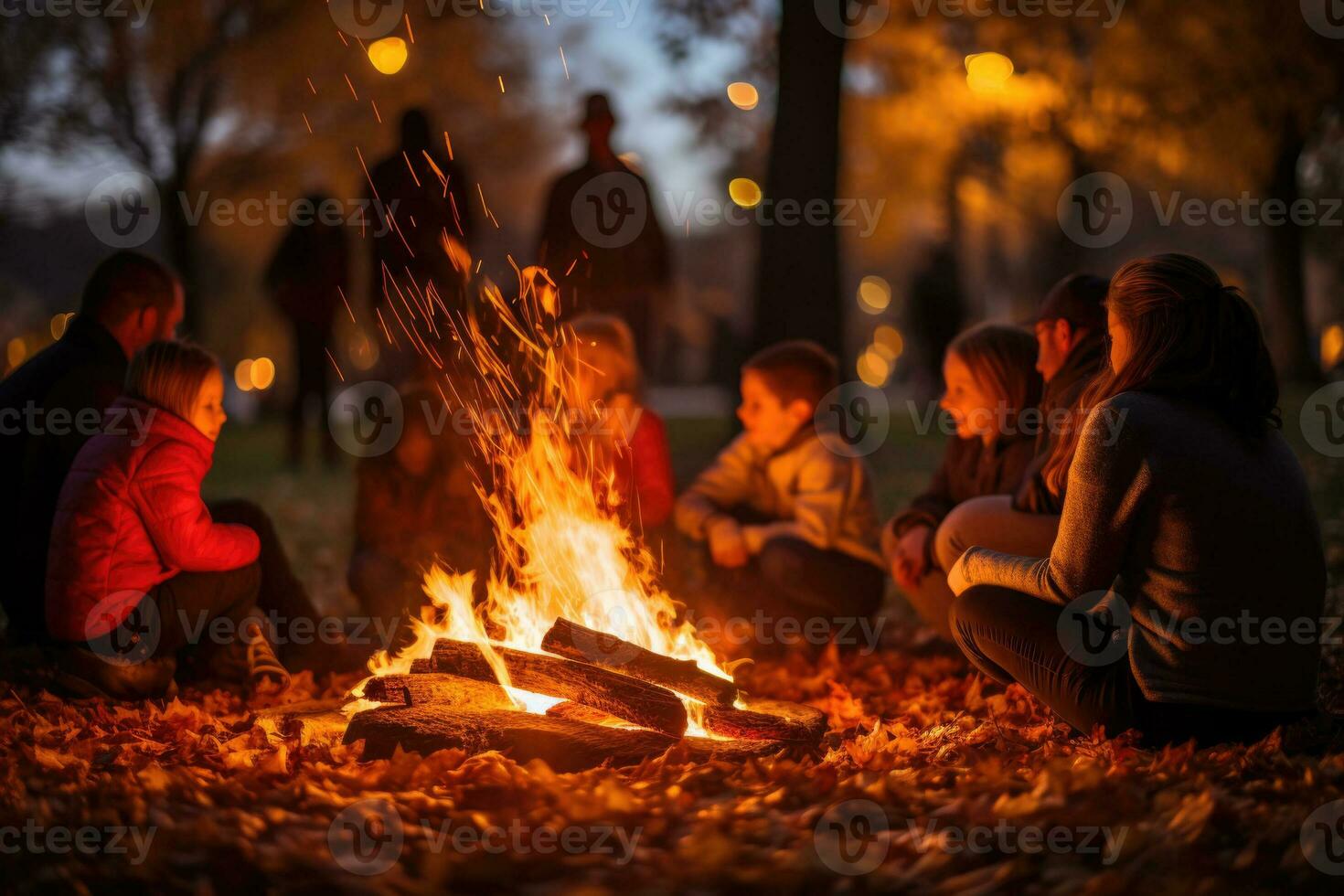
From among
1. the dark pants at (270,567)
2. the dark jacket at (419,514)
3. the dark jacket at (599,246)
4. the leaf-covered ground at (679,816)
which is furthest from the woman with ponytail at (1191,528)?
the dark jacket at (599,246)

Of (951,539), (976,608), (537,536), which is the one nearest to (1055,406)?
(951,539)

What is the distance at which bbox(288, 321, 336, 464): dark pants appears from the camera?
15.5 meters

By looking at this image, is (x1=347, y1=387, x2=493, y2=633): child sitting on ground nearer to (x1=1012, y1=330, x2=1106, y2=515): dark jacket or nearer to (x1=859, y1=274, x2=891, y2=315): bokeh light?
(x1=1012, y1=330, x2=1106, y2=515): dark jacket

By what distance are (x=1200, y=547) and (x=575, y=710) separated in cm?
244

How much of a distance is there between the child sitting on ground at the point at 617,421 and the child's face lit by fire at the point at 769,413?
1.79 ft

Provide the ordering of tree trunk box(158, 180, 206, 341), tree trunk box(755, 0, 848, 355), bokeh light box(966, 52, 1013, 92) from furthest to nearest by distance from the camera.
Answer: tree trunk box(158, 180, 206, 341)
bokeh light box(966, 52, 1013, 92)
tree trunk box(755, 0, 848, 355)

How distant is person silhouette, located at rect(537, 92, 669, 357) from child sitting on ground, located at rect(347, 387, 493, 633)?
2.01 meters

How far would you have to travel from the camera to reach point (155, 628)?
215 inches

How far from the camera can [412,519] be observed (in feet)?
22.0

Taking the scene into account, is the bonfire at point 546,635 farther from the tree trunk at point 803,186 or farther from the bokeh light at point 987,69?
the bokeh light at point 987,69

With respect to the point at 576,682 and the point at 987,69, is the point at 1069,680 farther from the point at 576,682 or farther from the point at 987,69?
the point at 987,69

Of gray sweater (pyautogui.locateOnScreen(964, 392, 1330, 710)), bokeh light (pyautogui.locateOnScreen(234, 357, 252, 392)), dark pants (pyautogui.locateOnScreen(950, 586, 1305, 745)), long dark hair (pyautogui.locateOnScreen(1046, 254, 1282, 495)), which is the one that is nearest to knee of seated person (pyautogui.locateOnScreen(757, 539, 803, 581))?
dark pants (pyautogui.locateOnScreen(950, 586, 1305, 745))

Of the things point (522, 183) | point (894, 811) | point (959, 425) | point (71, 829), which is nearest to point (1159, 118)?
point (959, 425)

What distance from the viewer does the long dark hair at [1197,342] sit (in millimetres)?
4117
